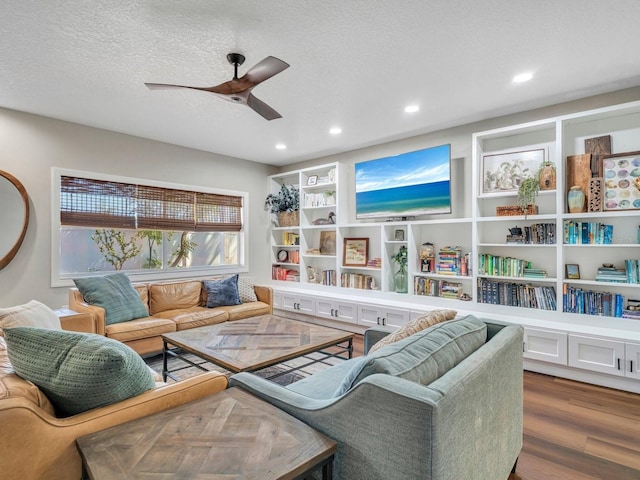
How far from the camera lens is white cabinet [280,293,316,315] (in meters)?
4.98

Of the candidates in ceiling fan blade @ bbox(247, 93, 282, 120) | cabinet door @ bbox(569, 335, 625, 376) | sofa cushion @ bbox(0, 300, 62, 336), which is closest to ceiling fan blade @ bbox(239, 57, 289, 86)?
ceiling fan blade @ bbox(247, 93, 282, 120)

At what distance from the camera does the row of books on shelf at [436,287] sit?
4.05 m

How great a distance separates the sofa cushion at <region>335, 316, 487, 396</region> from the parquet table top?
3.45 ft

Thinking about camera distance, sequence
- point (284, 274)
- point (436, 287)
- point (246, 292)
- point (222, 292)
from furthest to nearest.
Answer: point (284, 274)
point (246, 292)
point (222, 292)
point (436, 287)

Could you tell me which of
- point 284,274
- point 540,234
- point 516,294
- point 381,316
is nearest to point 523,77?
point 540,234

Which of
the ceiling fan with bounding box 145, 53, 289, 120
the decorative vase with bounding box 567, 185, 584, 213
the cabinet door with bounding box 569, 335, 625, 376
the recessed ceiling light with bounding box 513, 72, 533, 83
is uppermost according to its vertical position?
the recessed ceiling light with bounding box 513, 72, 533, 83

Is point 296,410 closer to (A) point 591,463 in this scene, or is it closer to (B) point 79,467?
(B) point 79,467

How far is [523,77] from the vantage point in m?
2.88

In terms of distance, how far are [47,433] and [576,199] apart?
13.1ft

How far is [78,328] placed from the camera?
306 cm

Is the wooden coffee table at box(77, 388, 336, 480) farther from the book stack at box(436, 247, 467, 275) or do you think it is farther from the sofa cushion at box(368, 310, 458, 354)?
the book stack at box(436, 247, 467, 275)

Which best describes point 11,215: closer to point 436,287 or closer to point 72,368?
point 72,368

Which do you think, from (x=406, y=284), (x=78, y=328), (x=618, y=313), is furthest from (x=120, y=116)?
(x=618, y=313)

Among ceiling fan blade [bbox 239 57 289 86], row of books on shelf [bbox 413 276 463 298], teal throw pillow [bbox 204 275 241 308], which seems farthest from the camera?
teal throw pillow [bbox 204 275 241 308]
